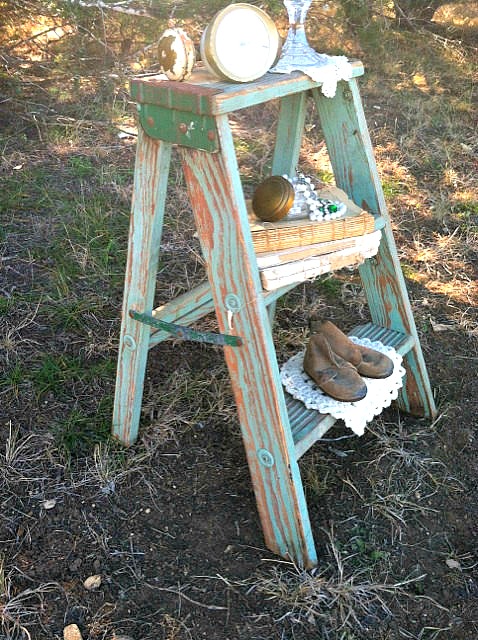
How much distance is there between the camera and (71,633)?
66.6 inches

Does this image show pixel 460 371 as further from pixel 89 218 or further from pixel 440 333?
pixel 89 218

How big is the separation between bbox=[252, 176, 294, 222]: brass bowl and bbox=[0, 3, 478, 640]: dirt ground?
0.84 m

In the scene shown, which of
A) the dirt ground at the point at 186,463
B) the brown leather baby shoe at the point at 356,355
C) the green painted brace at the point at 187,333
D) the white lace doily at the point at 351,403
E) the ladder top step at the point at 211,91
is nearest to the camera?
the ladder top step at the point at 211,91

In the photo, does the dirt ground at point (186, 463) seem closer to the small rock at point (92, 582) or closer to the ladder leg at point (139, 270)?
the small rock at point (92, 582)

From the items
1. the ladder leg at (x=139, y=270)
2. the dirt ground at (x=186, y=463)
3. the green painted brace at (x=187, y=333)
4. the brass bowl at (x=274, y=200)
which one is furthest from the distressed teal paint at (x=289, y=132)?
the dirt ground at (x=186, y=463)

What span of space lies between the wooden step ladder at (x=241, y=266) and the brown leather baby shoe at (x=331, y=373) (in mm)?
84

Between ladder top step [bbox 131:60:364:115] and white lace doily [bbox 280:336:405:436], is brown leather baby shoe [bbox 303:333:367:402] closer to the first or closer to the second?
white lace doily [bbox 280:336:405:436]

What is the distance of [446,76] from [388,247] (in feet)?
11.6

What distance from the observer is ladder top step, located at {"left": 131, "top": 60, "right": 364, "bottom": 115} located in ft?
4.75

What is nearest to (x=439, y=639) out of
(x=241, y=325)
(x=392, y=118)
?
(x=241, y=325)

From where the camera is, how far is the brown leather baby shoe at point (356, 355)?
2.01 metres

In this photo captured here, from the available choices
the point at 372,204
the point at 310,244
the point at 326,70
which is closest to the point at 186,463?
the point at 310,244

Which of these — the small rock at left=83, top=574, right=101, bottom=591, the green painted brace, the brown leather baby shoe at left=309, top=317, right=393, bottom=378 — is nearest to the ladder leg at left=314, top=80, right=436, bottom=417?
the brown leather baby shoe at left=309, top=317, right=393, bottom=378

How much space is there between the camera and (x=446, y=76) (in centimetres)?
505
